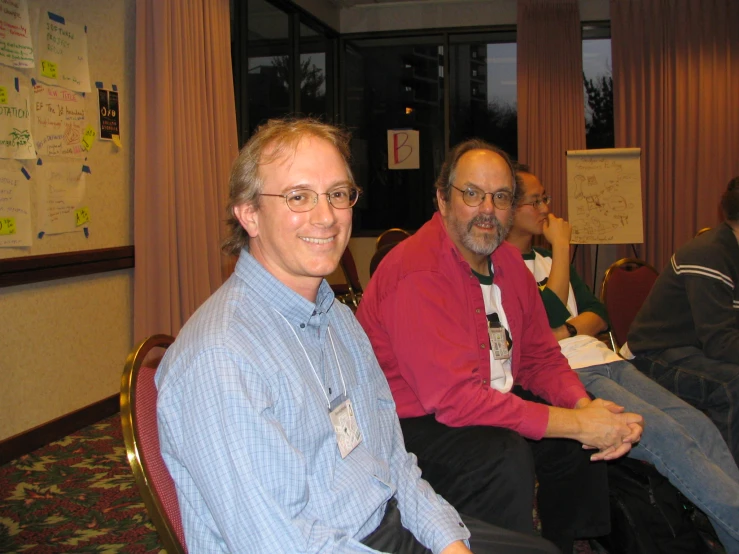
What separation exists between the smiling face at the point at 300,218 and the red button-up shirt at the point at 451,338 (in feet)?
1.69

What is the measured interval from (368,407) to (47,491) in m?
2.11

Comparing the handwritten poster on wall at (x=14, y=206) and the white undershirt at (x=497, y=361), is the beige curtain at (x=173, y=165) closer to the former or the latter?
the handwritten poster on wall at (x=14, y=206)

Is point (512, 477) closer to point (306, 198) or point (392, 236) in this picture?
point (306, 198)

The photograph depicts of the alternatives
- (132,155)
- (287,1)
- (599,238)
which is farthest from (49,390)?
(599,238)

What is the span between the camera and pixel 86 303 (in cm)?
374

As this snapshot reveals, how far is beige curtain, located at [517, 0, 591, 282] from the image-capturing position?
269 inches

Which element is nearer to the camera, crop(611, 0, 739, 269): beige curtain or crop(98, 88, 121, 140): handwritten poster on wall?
crop(98, 88, 121, 140): handwritten poster on wall

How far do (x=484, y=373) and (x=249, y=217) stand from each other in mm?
844

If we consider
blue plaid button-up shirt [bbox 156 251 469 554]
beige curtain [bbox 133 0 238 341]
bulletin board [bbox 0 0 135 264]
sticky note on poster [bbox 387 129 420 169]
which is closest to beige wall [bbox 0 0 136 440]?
bulletin board [bbox 0 0 135 264]

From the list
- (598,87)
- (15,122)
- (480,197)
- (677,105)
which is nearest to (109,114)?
(15,122)

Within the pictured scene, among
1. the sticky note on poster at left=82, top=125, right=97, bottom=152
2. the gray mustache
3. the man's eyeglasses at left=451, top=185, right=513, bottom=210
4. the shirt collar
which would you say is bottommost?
the shirt collar

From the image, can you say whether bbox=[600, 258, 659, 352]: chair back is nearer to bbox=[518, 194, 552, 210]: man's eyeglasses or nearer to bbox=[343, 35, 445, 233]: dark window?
bbox=[518, 194, 552, 210]: man's eyeglasses

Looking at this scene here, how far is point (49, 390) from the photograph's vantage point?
3.50 meters

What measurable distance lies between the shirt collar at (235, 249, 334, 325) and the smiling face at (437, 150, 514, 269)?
0.89 meters
